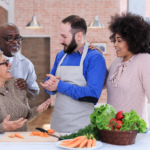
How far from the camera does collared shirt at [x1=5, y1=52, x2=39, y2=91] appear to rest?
2412 mm

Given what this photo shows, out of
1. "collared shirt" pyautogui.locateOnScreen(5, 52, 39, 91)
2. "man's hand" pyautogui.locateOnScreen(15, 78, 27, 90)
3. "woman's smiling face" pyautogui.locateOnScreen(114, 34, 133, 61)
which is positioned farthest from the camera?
"collared shirt" pyautogui.locateOnScreen(5, 52, 39, 91)

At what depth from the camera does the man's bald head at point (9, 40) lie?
227cm

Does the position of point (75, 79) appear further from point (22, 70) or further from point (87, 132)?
point (22, 70)

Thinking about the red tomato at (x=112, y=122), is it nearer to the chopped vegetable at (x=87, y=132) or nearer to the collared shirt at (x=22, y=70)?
the chopped vegetable at (x=87, y=132)

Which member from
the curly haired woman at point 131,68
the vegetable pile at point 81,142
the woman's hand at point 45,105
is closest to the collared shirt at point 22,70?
the woman's hand at point 45,105

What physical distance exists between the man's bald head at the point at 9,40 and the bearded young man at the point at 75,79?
1.84 ft

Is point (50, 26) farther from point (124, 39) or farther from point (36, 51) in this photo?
point (124, 39)

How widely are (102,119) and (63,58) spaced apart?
3.05ft

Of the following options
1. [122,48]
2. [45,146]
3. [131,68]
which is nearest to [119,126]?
[45,146]

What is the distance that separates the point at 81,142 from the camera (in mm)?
1321

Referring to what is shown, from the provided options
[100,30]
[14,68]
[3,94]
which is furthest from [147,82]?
[100,30]

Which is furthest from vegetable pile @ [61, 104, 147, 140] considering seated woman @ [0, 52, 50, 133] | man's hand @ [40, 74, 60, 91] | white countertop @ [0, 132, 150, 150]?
seated woman @ [0, 52, 50, 133]

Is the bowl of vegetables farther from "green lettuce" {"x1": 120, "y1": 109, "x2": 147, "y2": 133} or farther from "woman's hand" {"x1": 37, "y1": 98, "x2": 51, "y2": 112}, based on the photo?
"woman's hand" {"x1": 37, "y1": 98, "x2": 51, "y2": 112}

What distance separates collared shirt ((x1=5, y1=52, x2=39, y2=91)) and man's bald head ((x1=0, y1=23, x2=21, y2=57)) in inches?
5.8
